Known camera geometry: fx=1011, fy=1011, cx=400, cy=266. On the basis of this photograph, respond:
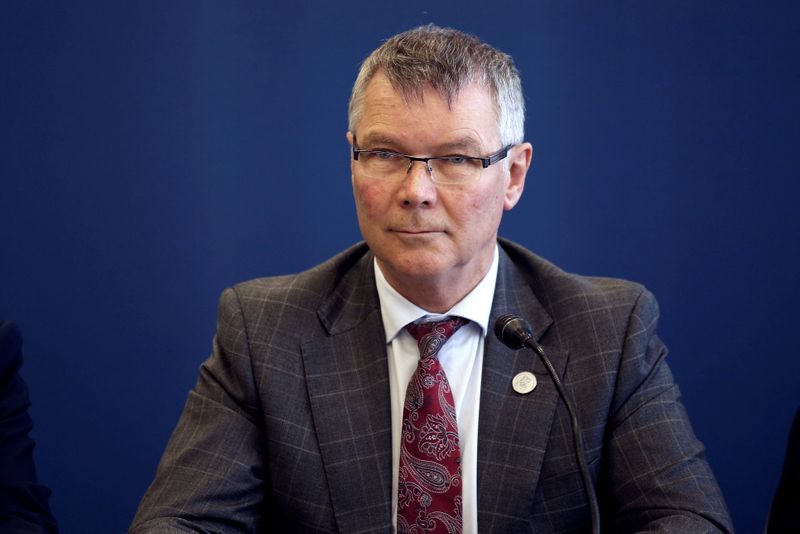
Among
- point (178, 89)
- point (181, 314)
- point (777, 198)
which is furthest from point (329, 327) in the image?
point (777, 198)

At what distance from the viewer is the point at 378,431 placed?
2129mm

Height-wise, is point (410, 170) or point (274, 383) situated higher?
point (410, 170)

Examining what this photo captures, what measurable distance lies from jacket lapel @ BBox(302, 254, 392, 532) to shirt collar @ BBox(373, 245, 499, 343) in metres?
0.02

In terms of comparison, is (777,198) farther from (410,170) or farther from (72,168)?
(72,168)

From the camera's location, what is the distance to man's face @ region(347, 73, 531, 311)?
6.80 ft

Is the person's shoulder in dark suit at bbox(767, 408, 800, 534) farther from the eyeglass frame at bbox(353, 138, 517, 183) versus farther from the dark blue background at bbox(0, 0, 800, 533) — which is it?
the dark blue background at bbox(0, 0, 800, 533)

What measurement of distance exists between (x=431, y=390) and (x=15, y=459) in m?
0.87

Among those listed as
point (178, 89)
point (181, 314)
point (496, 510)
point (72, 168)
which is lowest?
point (496, 510)

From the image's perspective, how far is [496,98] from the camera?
84.9 inches

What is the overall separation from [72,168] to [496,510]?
61.3 inches

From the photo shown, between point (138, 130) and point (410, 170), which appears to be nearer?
point (410, 170)

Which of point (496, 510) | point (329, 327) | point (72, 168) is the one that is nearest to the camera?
point (496, 510)

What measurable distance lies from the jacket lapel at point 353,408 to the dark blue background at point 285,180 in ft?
2.34

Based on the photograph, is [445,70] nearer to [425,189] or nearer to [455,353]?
[425,189]
